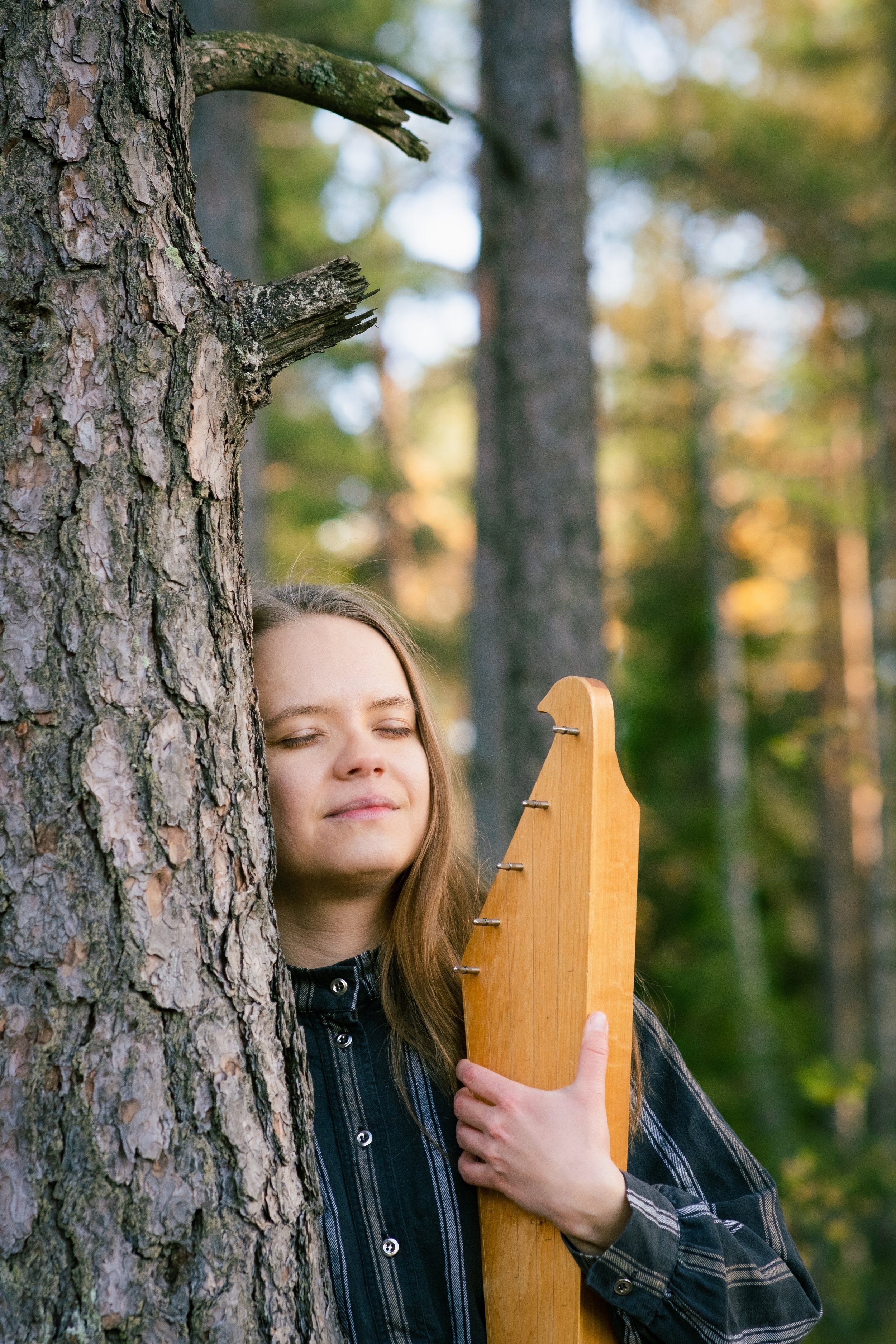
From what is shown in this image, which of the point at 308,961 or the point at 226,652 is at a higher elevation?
the point at 226,652

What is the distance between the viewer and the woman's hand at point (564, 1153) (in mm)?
1474

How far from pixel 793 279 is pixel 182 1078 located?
1051 centimetres

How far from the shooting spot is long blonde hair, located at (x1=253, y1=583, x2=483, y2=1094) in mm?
1755

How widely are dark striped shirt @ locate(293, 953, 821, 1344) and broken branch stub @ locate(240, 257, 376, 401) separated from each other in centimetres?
95

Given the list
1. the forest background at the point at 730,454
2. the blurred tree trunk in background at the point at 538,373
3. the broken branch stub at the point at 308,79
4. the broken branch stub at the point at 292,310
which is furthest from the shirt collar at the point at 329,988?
the forest background at the point at 730,454

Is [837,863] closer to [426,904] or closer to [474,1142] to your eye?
[426,904]

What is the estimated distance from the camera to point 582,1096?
4.94 feet

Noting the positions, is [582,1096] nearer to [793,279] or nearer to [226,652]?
[226,652]

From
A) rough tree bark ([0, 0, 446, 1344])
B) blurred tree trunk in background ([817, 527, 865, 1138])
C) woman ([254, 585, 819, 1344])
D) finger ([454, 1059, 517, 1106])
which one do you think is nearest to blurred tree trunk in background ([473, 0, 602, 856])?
woman ([254, 585, 819, 1344])

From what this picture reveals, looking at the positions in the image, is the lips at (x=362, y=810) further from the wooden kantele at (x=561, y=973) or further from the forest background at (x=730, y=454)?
the forest background at (x=730, y=454)

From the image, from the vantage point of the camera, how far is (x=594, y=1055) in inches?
59.6

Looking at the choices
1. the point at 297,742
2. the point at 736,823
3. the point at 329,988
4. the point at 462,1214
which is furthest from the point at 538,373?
the point at 736,823

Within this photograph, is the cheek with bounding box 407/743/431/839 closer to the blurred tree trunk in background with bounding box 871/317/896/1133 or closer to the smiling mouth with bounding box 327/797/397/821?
the smiling mouth with bounding box 327/797/397/821

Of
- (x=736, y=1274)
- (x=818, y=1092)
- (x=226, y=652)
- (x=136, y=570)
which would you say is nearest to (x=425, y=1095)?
(x=736, y=1274)
